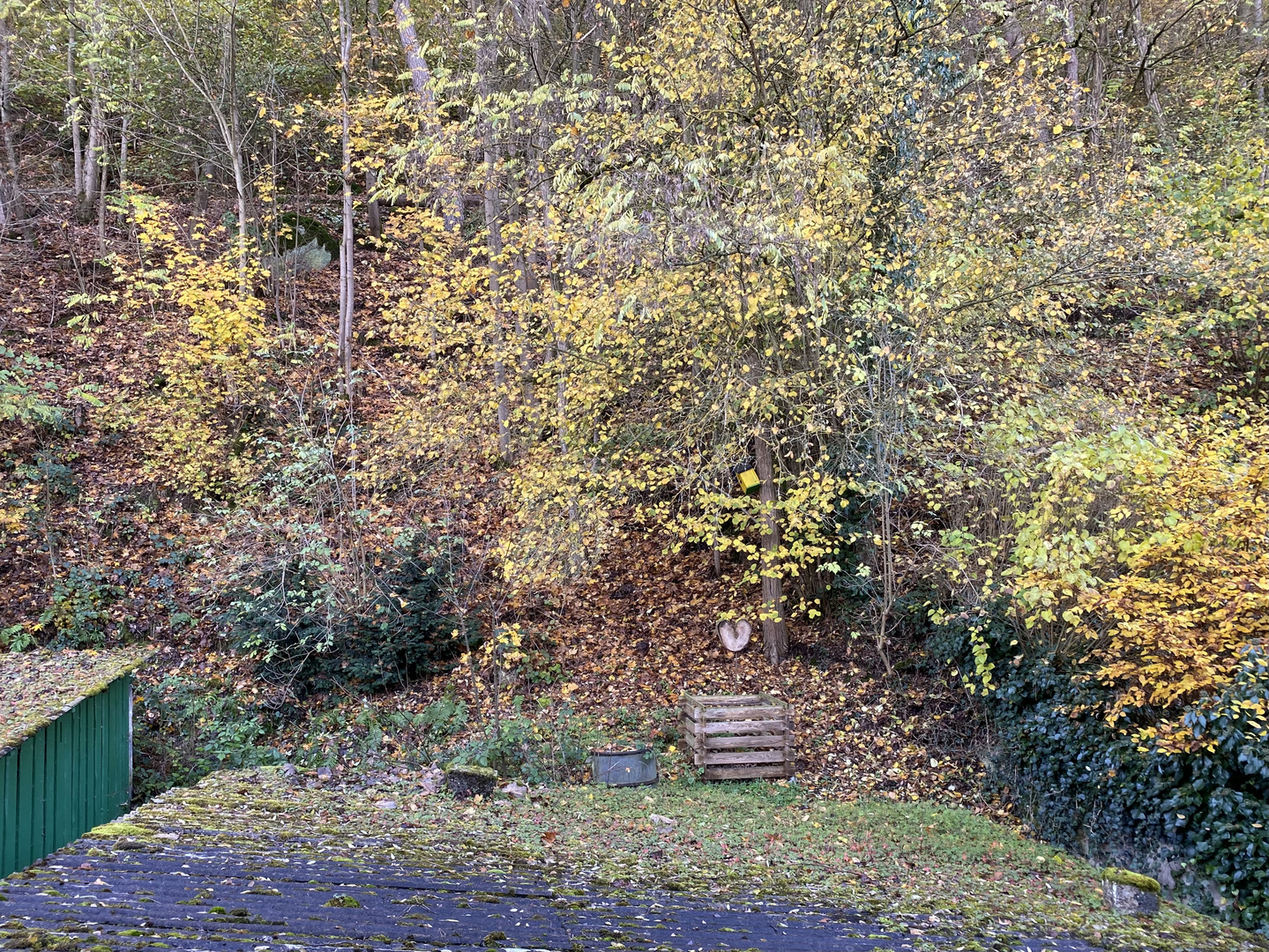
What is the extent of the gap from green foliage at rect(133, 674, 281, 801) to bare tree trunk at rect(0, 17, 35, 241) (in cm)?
1190

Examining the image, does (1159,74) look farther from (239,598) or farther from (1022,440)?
(239,598)

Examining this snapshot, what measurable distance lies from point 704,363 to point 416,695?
5.77m

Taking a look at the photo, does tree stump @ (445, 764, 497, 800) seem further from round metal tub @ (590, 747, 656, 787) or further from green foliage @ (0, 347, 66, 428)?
green foliage @ (0, 347, 66, 428)

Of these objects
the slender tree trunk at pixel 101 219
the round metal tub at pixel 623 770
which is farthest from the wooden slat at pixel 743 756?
the slender tree trunk at pixel 101 219

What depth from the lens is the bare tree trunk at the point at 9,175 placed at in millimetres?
17750

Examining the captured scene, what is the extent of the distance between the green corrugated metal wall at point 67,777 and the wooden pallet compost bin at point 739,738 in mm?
6177

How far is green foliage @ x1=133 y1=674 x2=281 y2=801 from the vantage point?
10.3 metres

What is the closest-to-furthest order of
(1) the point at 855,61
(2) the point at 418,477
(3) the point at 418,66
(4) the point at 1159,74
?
(1) the point at 855,61 → (2) the point at 418,477 → (3) the point at 418,66 → (4) the point at 1159,74

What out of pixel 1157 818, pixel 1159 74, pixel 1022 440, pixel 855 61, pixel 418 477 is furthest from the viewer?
pixel 1159 74

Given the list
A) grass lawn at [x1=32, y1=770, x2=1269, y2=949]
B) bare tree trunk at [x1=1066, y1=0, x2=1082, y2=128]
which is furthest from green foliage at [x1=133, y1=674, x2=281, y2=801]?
bare tree trunk at [x1=1066, y1=0, x2=1082, y2=128]

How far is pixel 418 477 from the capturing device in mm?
13133

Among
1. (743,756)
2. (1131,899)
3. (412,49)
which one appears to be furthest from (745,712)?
(412,49)

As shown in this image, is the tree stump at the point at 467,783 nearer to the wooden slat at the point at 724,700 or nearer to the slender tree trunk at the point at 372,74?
the wooden slat at the point at 724,700

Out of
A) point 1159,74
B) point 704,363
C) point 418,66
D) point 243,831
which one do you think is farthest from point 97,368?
point 1159,74
